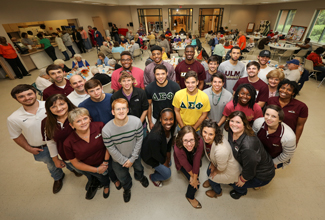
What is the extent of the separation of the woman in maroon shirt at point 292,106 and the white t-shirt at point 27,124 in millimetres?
3587

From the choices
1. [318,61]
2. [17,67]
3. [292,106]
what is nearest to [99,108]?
[292,106]

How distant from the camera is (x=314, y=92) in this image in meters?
5.23

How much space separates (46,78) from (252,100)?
5.12 metres

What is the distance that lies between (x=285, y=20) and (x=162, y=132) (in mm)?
16167

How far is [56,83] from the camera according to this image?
272 cm

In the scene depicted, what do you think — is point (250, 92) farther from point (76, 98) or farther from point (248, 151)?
point (76, 98)

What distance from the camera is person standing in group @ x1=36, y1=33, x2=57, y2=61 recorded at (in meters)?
8.39

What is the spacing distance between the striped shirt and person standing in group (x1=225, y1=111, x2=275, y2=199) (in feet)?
4.18

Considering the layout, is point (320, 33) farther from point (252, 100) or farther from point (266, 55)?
point (252, 100)

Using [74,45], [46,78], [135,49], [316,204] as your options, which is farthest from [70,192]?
[74,45]

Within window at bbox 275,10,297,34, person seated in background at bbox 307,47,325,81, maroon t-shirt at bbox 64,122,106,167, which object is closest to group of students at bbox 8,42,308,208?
maroon t-shirt at bbox 64,122,106,167

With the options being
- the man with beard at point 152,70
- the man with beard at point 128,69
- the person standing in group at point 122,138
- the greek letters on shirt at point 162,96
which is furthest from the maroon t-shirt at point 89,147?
the man with beard at point 152,70

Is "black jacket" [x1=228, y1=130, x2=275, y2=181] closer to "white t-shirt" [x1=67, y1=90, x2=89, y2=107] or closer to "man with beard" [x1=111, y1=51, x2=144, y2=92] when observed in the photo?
"man with beard" [x1=111, y1=51, x2=144, y2=92]

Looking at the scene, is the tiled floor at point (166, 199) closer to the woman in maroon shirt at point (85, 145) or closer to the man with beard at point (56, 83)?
the woman in maroon shirt at point (85, 145)
